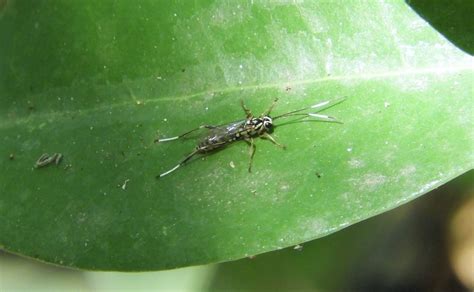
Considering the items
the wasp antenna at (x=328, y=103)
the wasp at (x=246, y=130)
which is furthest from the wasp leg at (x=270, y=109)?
the wasp antenna at (x=328, y=103)

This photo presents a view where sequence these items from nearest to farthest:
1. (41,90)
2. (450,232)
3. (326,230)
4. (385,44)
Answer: (326,230), (385,44), (41,90), (450,232)

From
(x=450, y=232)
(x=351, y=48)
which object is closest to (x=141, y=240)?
(x=351, y=48)

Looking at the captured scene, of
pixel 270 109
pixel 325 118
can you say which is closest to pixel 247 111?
pixel 270 109

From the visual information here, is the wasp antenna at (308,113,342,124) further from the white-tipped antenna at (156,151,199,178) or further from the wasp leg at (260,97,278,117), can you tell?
the white-tipped antenna at (156,151,199,178)

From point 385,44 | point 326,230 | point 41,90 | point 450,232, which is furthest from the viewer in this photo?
point 450,232

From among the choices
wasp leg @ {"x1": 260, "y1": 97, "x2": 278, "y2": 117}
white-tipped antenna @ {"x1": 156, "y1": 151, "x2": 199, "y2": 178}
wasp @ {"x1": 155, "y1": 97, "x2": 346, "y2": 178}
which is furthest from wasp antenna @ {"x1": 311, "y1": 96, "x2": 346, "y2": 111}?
white-tipped antenna @ {"x1": 156, "y1": 151, "x2": 199, "y2": 178}

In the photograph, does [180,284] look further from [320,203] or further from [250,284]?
[320,203]

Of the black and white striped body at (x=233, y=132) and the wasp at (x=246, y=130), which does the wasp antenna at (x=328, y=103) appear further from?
the black and white striped body at (x=233, y=132)

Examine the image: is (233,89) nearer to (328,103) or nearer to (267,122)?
(267,122)

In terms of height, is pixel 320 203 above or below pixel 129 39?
below
